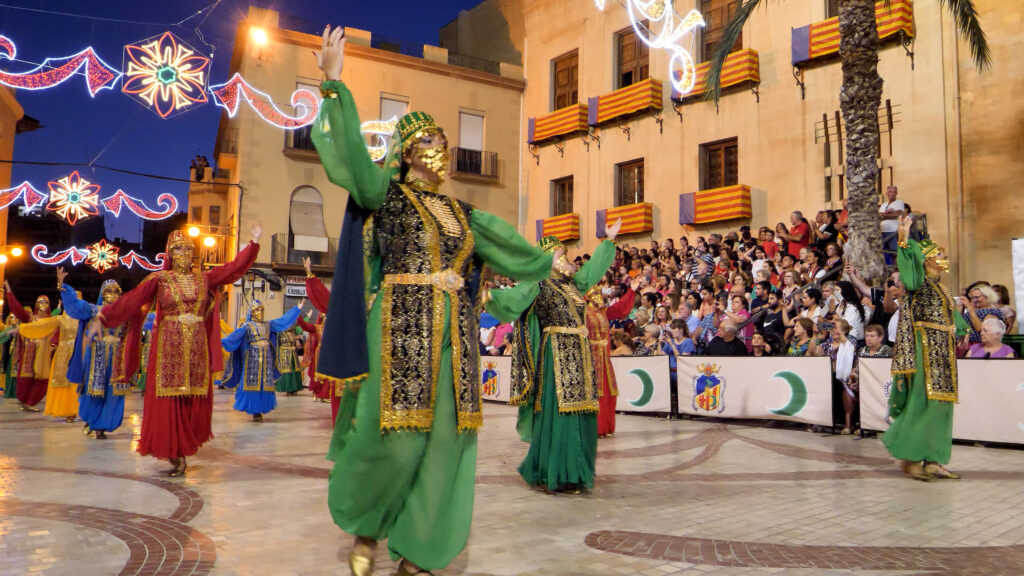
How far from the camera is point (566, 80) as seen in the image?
25953 mm

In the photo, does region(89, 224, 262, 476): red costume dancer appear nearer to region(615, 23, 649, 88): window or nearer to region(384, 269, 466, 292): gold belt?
region(384, 269, 466, 292): gold belt

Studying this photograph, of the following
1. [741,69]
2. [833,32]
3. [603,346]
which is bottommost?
[603,346]

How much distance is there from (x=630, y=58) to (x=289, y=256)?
12.5 metres

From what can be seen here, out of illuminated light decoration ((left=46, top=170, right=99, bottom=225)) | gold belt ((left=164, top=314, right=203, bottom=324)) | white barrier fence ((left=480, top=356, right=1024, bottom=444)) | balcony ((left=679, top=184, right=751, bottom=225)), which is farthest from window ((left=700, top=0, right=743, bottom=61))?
gold belt ((left=164, top=314, right=203, bottom=324))

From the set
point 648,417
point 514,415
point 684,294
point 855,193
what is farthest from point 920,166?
point 514,415

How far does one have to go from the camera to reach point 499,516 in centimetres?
→ 539

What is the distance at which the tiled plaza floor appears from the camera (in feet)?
13.7

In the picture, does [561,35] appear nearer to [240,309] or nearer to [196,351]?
[240,309]

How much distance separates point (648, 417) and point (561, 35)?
16432 millimetres

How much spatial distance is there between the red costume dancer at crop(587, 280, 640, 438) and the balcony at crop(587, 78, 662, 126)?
45.3 ft

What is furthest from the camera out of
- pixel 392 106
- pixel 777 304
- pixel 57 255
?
pixel 392 106

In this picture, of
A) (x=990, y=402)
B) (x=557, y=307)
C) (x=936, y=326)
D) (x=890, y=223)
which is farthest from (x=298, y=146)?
(x=936, y=326)

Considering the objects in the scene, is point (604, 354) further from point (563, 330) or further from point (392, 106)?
point (392, 106)

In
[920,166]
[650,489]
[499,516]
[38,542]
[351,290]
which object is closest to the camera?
[351,290]
